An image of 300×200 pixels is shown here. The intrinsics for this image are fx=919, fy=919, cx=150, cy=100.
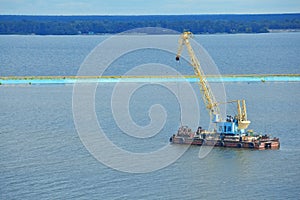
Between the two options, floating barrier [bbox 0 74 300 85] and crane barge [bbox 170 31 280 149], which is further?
floating barrier [bbox 0 74 300 85]

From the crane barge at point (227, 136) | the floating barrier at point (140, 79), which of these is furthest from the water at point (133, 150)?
the floating barrier at point (140, 79)

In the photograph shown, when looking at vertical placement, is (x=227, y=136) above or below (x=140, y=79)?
below

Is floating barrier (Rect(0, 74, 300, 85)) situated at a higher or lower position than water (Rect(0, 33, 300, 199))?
higher

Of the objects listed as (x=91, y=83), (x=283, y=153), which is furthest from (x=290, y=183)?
(x=91, y=83)

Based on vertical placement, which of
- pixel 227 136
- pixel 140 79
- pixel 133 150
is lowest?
pixel 133 150

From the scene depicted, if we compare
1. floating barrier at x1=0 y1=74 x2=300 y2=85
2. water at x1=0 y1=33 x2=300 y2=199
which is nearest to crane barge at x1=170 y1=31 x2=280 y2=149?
water at x1=0 y1=33 x2=300 y2=199

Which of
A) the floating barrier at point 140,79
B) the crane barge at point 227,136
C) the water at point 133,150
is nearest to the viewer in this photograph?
the water at point 133,150

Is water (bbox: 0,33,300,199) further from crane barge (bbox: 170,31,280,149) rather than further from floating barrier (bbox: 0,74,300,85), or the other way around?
floating barrier (bbox: 0,74,300,85)

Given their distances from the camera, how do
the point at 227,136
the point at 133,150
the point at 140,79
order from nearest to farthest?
the point at 133,150 → the point at 227,136 → the point at 140,79

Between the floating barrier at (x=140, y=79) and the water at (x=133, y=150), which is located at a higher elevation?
the floating barrier at (x=140, y=79)

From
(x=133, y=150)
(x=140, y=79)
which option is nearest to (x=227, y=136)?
(x=133, y=150)

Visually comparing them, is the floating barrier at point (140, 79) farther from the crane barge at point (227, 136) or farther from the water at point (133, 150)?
the crane barge at point (227, 136)

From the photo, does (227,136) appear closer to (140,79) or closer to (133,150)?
(133,150)
